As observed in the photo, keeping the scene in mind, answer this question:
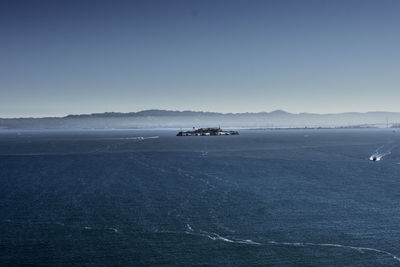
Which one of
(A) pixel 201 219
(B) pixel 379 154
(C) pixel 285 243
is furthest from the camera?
(B) pixel 379 154

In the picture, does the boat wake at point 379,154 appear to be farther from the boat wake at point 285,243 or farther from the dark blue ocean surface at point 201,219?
the boat wake at point 285,243

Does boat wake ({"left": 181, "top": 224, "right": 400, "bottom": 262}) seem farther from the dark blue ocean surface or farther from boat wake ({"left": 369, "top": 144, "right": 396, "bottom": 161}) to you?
boat wake ({"left": 369, "top": 144, "right": 396, "bottom": 161})

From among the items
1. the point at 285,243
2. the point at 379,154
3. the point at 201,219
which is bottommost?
the point at 285,243

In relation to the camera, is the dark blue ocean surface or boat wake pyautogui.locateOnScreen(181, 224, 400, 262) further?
boat wake pyautogui.locateOnScreen(181, 224, 400, 262)

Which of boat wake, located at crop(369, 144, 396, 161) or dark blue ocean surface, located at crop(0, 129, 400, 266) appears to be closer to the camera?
dark blue ocean surface, located at crop(0, 129, 400, 266)

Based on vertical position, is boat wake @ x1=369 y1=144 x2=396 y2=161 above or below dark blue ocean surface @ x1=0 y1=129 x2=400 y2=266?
above

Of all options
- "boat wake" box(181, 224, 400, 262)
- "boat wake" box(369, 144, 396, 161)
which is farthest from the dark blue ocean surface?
"boat wake" box(369, 144, 396, 161)

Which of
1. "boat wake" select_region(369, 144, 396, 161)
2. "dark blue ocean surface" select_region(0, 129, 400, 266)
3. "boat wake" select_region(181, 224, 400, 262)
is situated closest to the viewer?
"dark blue ocean surface" select_region(0, 129, 400, 266)

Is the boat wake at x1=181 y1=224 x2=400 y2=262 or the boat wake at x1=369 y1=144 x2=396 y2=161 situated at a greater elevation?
the boat wake at x1=369 y1=144 x2=396 y2=161

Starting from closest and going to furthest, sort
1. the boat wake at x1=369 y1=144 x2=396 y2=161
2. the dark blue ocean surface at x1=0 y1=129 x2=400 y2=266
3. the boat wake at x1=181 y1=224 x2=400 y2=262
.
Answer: the dark blue ocean surface at x1=0 y1=129 x2=400 y2=266 → the boat wake at x1=181 y1=224 x2=400 y2=262 → the boat wake at x1=369 y1=144 x2=396 y2=161

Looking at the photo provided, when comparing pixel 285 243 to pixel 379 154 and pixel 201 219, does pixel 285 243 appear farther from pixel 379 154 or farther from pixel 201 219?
pixel 379 154

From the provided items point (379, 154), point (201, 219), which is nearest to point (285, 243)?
point (201, 219)

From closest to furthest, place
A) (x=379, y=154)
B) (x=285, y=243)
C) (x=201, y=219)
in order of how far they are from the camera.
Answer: (x=285, y=243)
(x=201, y=219)
(x=379, y=154)
